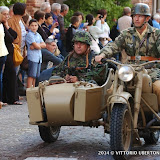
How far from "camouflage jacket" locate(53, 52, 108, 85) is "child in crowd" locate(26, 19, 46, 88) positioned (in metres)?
4.90

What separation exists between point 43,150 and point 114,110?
1.24m

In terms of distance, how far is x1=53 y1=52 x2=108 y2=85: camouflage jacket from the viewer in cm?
780

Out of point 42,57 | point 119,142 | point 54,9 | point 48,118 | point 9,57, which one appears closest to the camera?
point 119,142

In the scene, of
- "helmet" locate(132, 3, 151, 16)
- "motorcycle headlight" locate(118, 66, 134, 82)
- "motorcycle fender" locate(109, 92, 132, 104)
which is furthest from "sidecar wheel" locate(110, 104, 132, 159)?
"helmet" locate(132, 3, 151, 16)

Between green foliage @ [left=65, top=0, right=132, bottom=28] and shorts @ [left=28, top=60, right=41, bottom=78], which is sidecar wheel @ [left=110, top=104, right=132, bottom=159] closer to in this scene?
shorts @ [left=28, top=60, right=41, bottom=78]

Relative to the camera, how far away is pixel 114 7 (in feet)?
69.5

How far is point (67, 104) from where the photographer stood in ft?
22.8

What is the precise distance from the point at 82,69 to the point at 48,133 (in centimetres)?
92

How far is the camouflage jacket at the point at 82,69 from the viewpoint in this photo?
7.80m

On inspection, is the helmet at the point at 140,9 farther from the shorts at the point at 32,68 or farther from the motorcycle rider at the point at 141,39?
the shorts at the point at 32,68

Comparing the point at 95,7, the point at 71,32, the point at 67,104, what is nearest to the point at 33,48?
the point at 71,32

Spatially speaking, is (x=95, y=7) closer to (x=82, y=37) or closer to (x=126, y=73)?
(x=82, y=37)

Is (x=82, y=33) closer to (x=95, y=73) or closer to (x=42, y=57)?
(x=95, y=73)

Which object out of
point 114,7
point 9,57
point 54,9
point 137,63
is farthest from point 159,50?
point 114,7
